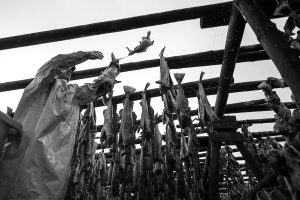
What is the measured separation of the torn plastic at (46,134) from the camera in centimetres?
215

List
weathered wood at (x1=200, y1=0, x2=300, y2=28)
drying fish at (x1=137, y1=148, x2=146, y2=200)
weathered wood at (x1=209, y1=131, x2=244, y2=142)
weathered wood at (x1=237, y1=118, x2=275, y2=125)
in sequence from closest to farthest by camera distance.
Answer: weathered wood at (x1=200, y1=0, x2=300, y2=28) → weathered wood at (x1=209, y1=131, x2=244, y2=142) → drying fish at (x1=137, y1=148, x2=146, y2=200) → weathered wood at (x1=237, y1=118, x2=275, y2=125)

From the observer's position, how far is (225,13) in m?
3.22

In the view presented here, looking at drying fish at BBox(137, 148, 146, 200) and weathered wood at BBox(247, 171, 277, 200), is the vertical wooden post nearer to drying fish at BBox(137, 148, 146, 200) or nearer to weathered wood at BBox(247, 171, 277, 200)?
weathered wood at BBox(247, 171, 277, 200)

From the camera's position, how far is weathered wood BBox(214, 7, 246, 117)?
9.78 ft

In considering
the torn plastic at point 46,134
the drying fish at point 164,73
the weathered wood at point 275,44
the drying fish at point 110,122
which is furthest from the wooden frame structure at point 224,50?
the torn plastic at point 46,134

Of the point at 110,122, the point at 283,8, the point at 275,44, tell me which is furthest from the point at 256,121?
the point at 275,44

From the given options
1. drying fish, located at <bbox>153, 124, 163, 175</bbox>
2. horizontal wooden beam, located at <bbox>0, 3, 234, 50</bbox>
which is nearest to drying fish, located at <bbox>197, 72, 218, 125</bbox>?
drying fish, located at <bbox>153, 124, 163, 175</bbox>

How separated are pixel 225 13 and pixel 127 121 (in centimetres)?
295

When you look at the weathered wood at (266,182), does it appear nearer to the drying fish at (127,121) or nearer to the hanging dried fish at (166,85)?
the hanging dried fish at (166,85)

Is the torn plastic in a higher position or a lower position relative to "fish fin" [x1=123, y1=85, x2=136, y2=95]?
lower

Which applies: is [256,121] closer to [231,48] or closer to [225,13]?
[231,48]

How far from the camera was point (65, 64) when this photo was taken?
9.81ft

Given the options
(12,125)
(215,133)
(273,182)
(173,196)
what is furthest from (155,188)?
(12,125)

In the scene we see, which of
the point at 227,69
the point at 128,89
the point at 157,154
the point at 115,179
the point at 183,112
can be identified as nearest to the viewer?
the point at 227,69
